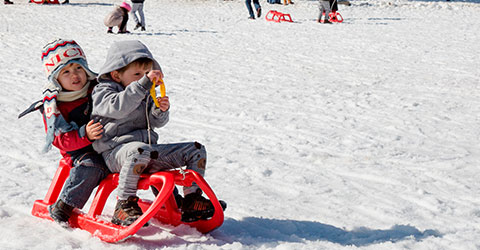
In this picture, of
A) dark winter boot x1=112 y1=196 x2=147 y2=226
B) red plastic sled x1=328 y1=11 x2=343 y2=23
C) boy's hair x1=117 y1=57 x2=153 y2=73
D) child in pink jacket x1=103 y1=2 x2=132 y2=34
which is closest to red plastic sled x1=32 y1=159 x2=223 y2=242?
dark winter boot x1=112 y1=196 x2=147 y2=226

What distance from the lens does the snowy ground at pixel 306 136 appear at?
124 inches

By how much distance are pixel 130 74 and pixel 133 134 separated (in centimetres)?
32

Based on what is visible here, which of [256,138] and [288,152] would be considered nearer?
[288,152]

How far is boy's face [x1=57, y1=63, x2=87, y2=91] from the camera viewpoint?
3062 millimetres

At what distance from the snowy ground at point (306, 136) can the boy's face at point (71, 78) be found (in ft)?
2.62

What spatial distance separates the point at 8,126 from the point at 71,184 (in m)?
2.88

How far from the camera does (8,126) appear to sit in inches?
218

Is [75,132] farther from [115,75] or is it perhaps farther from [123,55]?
[123,55]

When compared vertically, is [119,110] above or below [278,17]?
above

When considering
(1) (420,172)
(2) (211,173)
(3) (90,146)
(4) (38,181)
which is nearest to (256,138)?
(2) (211,173)

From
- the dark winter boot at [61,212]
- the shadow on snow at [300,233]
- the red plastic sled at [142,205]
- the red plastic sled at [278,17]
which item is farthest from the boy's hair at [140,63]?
the red plastic sled at [278,17]

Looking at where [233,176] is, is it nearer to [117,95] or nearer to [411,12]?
[117,95]

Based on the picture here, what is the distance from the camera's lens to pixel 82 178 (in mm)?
3018

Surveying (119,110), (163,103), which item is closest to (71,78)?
(119,110)
